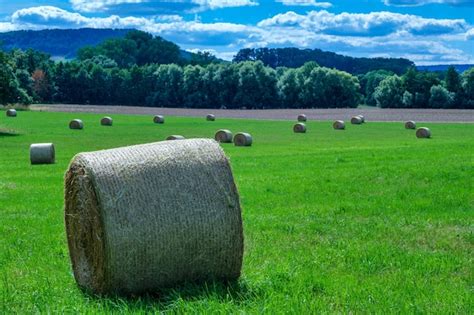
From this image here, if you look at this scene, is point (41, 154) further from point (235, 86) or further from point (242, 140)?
point (235, 86)

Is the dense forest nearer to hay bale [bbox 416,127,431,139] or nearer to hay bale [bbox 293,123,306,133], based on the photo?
hay bale [bbox 293,123,306,133]

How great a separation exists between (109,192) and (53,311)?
1500mm

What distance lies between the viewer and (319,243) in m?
12.6

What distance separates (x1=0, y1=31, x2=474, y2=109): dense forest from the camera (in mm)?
108500

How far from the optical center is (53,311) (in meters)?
8.30

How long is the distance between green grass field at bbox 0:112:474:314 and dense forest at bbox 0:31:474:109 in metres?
84.0

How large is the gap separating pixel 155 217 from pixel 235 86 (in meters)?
120

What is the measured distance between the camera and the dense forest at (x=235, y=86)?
356 ft

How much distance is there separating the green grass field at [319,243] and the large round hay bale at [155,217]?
0.25 m

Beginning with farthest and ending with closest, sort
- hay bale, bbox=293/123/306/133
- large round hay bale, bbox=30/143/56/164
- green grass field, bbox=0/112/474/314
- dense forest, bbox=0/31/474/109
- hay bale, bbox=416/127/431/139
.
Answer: dense forest, bbox=0/31/474/109, hay bale, bbox=293/123/306/133, hay bale, bbox=416/127/431/139, large round hay bale, bbox=30/143/56/164, green grass field, bbox=0/112/474/314

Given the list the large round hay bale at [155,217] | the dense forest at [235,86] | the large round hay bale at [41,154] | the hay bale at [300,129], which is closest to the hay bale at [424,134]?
the hay bale at [300,129]

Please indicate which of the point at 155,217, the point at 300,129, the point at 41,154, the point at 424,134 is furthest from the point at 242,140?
the point at 155,217

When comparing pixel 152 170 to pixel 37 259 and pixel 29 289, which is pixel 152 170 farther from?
pixel 37 259

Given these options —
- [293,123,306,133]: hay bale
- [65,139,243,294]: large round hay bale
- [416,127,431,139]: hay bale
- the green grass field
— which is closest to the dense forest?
[293,123,306,133]: hay bale
